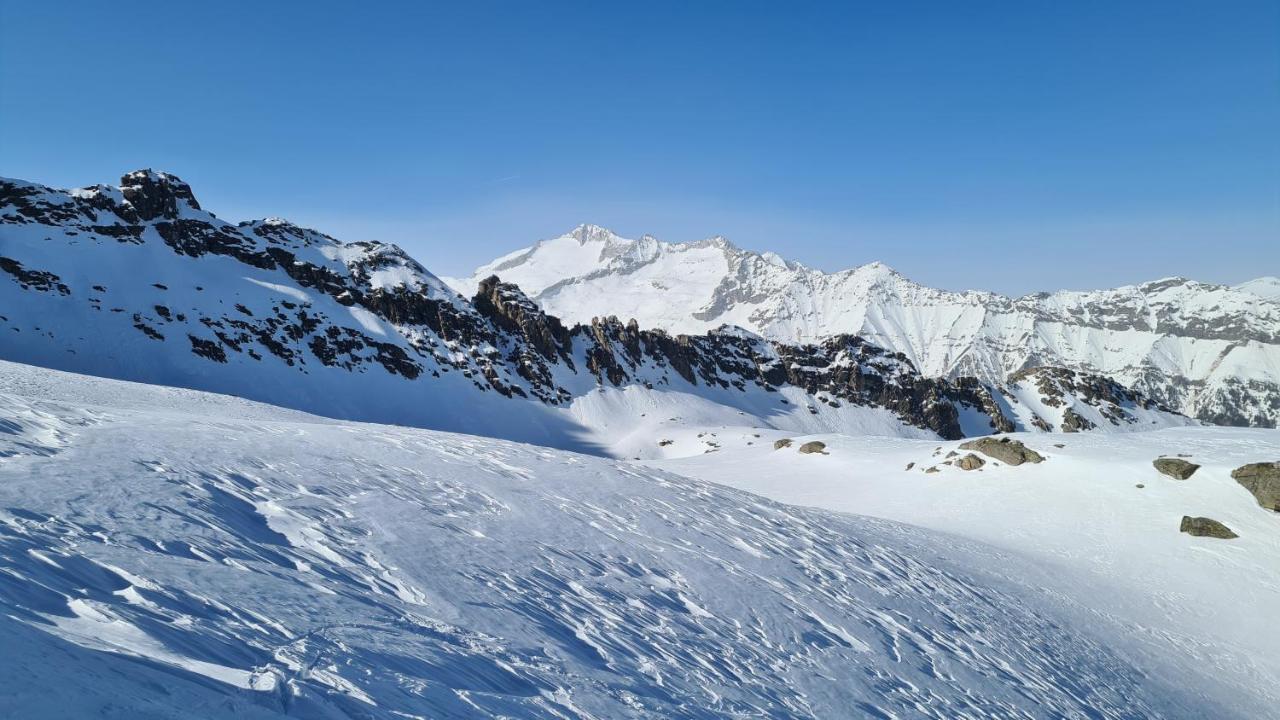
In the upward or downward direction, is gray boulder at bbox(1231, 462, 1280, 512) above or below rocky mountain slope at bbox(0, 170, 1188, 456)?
below

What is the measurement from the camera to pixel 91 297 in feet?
233

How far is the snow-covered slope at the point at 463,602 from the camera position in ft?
18.4

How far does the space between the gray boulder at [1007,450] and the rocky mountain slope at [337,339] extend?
55.9 metres

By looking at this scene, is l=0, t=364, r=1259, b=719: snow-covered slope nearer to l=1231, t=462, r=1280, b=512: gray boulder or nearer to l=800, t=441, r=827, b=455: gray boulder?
l=1231, t=462, r=1280, b=512: gray boulder

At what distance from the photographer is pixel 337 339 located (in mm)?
88312

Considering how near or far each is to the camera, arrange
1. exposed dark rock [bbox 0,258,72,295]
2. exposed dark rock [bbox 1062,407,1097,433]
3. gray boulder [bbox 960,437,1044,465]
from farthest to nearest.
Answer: exposed dark rock [bbox 1062,407,1097,433], exposed dark rock [bbox 0,258,72,295], gray boulder [bbox 960,437,1044,465]

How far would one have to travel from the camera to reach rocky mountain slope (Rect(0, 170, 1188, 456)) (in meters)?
69.9

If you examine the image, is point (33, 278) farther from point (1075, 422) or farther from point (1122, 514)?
point (1075, 422)

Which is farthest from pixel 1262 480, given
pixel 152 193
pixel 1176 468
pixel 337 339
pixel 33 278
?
pixel 152 193

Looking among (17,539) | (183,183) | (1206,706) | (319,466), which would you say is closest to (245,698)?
(17,539)

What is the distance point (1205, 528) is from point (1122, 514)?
3.24m

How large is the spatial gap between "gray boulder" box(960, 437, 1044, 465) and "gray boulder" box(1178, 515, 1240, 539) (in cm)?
1004

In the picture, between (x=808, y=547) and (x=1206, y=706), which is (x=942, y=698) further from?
(x=1206, y=706)

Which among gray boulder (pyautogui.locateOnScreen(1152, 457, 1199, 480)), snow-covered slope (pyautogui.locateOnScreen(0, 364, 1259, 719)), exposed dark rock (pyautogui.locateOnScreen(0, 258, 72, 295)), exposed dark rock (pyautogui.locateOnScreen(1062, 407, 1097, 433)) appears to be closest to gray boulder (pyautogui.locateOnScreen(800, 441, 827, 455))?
gray boulder (pyautogui.locateOnScreen(1152, 457, 1199, 480))
